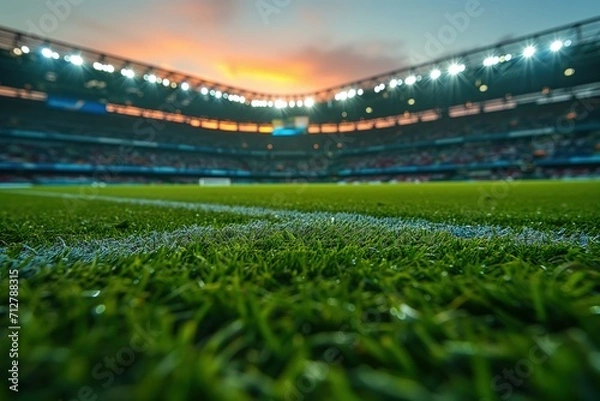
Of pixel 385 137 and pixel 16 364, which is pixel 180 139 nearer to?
pixel 385 137

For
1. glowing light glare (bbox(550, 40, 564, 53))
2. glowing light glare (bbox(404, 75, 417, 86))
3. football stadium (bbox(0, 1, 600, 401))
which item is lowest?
football stadium (bbox(0, 1, 600, 401))

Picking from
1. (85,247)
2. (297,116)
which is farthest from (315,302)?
(297,116)

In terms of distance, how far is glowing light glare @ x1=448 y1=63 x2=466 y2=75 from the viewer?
1286 inches

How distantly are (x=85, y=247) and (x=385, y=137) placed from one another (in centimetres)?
5036

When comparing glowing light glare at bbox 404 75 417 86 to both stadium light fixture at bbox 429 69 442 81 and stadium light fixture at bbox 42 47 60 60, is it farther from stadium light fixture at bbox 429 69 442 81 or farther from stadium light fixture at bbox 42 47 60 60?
stadium light fixture at bbox 42 47 60 60

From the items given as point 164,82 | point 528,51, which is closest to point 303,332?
point 528,51

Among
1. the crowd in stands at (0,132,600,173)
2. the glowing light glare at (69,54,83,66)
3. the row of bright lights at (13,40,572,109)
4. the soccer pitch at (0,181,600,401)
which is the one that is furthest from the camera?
the crowd in stands at (0,132,600,173)

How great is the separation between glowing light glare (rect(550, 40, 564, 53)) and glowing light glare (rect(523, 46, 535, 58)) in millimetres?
1354

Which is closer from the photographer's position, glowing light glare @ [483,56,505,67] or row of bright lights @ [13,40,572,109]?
row of bright lights @ [13,40,572,109]

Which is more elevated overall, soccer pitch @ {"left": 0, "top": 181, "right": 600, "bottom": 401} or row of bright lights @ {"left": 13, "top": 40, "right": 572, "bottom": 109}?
row of bright lights @ {"left": 13, "top": 40, "right": 572, "bottom": 109}

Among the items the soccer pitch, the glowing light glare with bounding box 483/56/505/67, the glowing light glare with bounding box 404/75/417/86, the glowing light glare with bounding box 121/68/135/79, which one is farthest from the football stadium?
the glowing light glare with bounding box 121/68/135/79

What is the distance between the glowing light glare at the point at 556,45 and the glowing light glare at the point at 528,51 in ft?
4.44

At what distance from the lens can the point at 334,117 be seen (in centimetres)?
5138

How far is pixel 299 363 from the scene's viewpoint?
589mm
